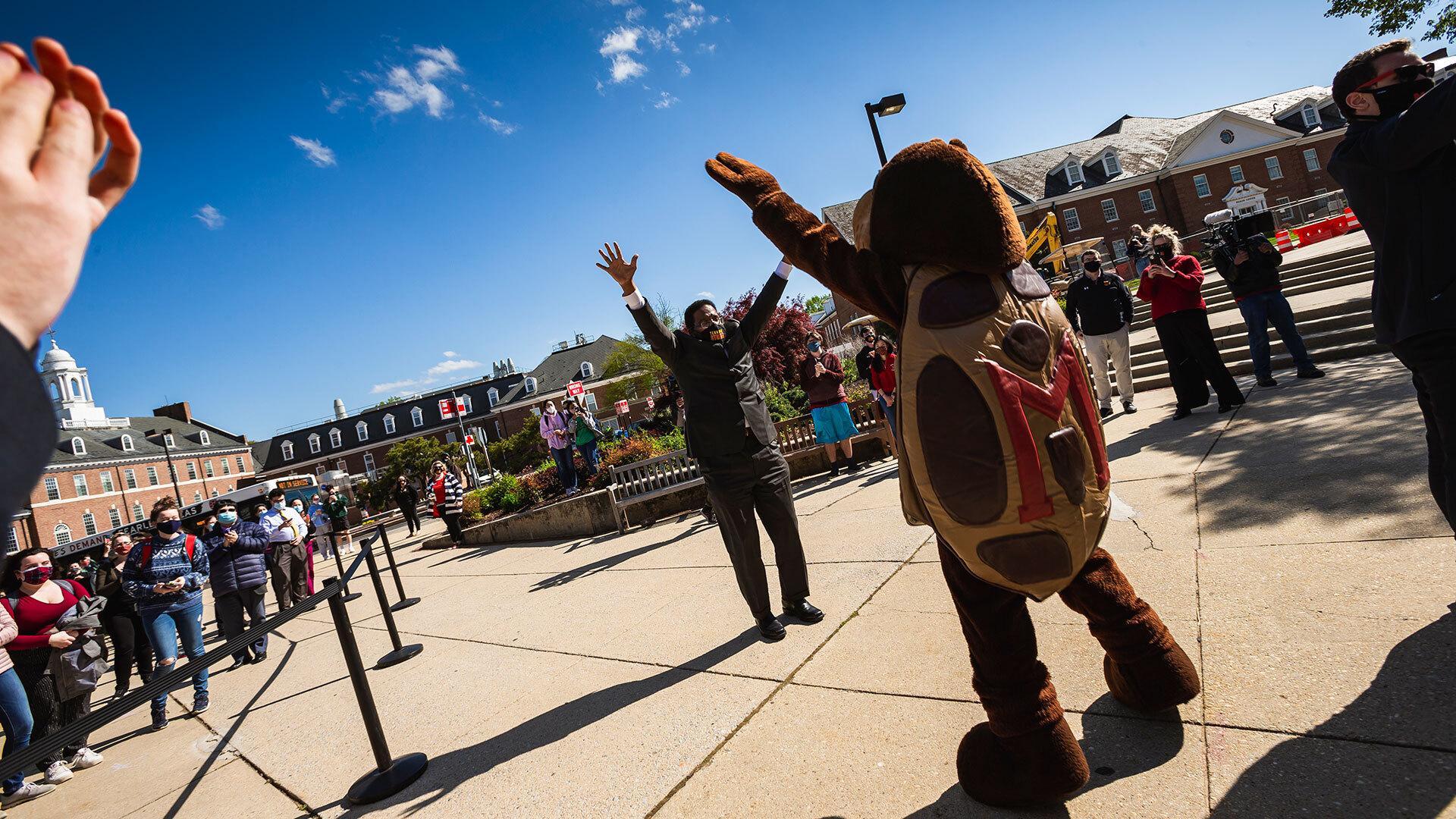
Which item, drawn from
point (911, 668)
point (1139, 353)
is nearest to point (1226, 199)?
point (1139, 353)

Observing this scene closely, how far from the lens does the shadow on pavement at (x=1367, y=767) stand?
1.64m

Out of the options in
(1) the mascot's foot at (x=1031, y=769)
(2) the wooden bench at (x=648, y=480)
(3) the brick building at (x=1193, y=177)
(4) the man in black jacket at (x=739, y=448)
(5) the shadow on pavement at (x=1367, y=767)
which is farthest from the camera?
(3) the brick building at (x=1193, y=177)

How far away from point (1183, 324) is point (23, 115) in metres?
7.71

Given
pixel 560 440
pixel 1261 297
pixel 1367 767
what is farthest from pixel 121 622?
pixel 1261 297

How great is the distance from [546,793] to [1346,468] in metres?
4.56

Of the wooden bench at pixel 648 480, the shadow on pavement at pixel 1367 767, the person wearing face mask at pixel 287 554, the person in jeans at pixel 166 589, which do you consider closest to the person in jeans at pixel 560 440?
the wooden bench at pixel 648 480

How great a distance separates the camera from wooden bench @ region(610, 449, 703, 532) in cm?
934

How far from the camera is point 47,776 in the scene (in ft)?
15.3

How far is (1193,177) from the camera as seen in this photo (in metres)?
39.6

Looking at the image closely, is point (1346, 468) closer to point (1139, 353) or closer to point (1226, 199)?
point (1139, 353)

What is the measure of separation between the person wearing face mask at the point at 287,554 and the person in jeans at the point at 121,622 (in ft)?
5.54

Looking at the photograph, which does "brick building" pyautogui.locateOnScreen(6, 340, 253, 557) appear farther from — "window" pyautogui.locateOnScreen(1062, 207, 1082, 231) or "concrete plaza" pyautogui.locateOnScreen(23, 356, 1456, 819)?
"window" pyautogui.locateOnScreen(1062, 207, 1082, 231)

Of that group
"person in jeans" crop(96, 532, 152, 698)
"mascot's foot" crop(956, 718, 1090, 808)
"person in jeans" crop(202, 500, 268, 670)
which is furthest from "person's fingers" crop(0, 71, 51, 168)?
"person in jeans" crop(202, 500, 268, 670)

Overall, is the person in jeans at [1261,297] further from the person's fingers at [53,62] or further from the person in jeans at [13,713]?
the person in jeans at [13,713]
